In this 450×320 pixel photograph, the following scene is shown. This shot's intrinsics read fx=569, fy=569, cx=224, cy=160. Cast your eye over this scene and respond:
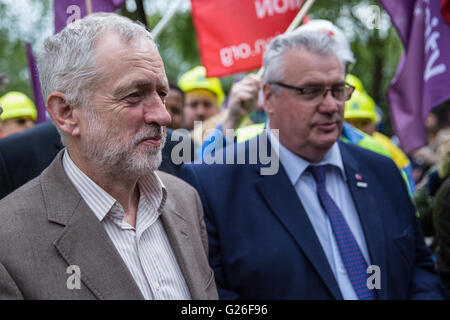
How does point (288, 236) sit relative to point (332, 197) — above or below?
below

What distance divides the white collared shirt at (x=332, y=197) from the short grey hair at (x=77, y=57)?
126 cm

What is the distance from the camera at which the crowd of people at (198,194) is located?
195 centimetres

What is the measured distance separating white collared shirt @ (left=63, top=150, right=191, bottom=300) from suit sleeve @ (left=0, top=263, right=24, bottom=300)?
0.39 metres

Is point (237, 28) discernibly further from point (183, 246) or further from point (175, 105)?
A: point (183, 246)

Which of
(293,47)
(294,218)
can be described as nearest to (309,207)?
(294,218)

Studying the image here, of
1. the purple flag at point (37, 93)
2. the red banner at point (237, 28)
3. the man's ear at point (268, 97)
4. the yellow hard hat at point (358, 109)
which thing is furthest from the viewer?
the yellow hard hat at point (358, 109)

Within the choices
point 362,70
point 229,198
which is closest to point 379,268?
point 229,198

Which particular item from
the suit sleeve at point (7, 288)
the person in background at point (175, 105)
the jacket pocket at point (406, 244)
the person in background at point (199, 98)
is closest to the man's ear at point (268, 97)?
the jacket pocket at point (406, 244)

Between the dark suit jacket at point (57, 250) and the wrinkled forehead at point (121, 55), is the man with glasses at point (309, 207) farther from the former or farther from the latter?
the wrinkled forehead at point (121, 55)

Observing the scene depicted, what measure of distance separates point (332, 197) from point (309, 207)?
0.52 ft

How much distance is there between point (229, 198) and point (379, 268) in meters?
0.85

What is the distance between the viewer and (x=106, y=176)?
84.0 inches

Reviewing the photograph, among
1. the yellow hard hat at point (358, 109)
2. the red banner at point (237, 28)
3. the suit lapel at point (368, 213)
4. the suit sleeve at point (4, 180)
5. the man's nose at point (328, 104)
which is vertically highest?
the red banner at point (237, 28)
